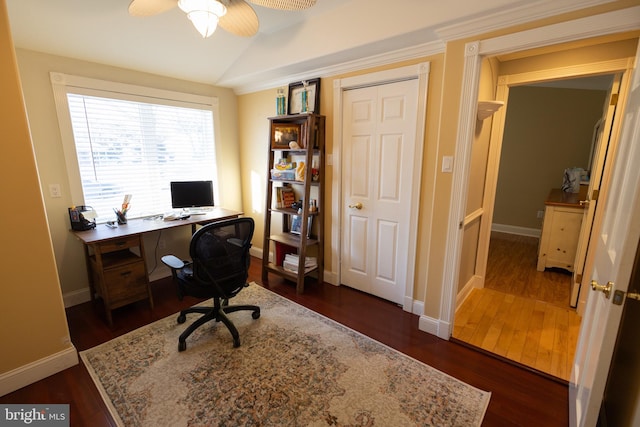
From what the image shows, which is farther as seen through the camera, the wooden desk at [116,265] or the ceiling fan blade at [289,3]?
the wooden desk at [116,265]

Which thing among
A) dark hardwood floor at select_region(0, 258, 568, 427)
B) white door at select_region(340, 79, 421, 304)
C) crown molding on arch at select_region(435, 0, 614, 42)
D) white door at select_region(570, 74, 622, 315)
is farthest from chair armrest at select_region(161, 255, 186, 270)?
white door at select_region(570, 74, 622, 315)

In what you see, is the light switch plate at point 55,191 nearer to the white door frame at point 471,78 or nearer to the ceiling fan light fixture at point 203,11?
the ceiling fan light fixture at point 203,11

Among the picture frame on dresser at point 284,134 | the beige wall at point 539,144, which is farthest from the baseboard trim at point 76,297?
the beige wall at point 539,144

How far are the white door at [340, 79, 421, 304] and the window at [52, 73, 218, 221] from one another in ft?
6.13

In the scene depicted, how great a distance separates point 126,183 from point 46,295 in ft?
4.79

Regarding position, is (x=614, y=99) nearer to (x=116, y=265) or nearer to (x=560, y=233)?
(x=560, y=233)

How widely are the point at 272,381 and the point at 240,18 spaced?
227cm

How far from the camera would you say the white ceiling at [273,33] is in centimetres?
183

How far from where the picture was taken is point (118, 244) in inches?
96.5

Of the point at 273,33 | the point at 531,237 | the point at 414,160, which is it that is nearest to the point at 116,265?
the point at 273,33

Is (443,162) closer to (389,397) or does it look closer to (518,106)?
(389,397)

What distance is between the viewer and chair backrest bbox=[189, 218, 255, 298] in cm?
196

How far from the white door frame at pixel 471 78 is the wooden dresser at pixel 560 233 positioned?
6.84 feet

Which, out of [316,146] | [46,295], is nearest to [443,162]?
[316,146]
